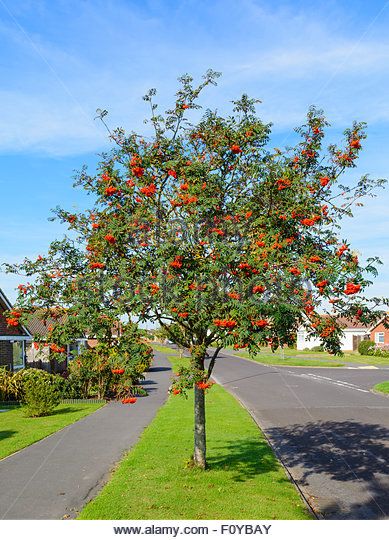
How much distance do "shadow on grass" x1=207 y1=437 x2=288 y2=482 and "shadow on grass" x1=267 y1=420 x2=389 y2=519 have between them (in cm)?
46

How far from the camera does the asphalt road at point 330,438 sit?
8.57 m

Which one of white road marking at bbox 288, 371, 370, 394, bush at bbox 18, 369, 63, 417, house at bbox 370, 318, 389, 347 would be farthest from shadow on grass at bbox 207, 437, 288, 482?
house at bbox 370, 318, 389, 347

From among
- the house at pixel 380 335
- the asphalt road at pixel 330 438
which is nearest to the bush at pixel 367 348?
the house at pixel 380 335

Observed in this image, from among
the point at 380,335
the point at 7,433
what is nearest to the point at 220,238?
the point at 7,433

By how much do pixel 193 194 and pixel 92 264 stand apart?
1.89 metres

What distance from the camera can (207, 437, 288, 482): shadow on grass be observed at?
9867 mm

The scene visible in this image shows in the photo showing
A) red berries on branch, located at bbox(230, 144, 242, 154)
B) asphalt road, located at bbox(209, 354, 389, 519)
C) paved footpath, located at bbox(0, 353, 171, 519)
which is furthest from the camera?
red berries on branch, located at bbox(230, 144, 242, 154)

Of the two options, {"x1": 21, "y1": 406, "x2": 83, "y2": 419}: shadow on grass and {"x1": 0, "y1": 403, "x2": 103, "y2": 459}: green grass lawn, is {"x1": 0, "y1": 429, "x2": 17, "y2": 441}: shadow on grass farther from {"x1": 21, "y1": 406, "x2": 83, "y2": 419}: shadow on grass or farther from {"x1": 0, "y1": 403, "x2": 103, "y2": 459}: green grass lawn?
{"x1": 21, "y1": 406, "x2": 83, "y2": 419}: shadow on grass

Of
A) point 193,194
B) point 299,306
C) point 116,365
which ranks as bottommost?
point 116,365

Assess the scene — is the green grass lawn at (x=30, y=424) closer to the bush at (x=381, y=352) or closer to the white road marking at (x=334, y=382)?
the white road marking at (x=334, y=382)
